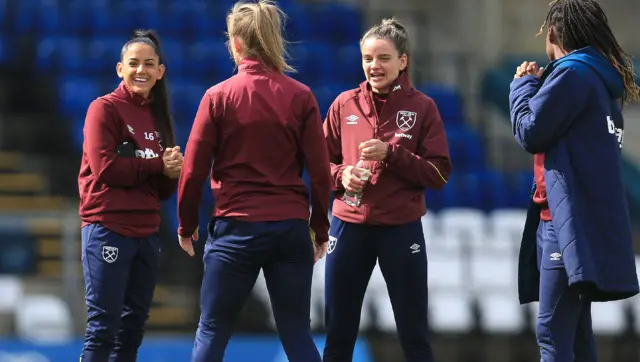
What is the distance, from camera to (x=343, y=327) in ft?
17.9

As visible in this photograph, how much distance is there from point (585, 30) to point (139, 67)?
1.99m

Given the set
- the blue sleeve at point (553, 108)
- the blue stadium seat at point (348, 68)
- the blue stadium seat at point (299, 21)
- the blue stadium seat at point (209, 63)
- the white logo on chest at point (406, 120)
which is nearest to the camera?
the blue sleeve at point (553, 108)

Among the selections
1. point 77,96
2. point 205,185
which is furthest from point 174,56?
point 205,185

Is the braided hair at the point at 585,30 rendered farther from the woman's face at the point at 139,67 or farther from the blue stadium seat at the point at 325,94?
the blue stadium seat at the point at 325,94

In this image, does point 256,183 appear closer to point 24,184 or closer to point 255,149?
point 255,149

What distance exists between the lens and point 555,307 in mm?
4836

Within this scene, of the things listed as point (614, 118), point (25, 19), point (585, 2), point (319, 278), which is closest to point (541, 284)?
point (614, 118)

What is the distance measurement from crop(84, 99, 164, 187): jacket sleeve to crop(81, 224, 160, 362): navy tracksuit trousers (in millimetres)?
241

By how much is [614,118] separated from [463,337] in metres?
4.87

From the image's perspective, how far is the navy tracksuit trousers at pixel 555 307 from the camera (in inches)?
190

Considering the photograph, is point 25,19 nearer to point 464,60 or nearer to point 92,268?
point 464,60

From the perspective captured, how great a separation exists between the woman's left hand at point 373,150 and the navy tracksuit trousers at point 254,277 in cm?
50

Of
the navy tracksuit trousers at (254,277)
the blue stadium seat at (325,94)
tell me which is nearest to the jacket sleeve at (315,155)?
the navy tracksuit trousers at (254,277)

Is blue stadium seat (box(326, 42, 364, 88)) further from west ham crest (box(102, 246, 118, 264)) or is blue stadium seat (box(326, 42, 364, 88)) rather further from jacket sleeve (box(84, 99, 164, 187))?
west ham crest (box(102, 246, 118, 264))
